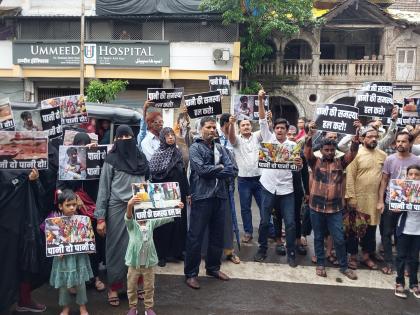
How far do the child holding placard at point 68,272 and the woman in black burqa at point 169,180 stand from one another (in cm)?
135

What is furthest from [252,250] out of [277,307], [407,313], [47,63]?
[47,63]

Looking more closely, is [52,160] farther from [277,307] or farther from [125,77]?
[125,77]

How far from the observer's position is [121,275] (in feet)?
14.8

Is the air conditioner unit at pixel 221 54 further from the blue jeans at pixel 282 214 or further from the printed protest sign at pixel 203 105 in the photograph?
the blue jeans at pixel 282 214

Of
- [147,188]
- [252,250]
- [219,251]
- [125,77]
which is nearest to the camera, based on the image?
[147,188]

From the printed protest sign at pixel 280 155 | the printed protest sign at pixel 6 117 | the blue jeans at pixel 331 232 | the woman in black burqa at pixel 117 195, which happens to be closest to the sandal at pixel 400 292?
the blue jeans at pixel 331 232

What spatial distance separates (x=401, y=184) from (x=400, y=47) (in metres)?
17.5

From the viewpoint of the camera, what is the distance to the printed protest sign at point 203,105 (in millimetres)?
6078

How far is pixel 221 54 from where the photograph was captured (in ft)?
61.1

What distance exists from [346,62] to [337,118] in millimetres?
16287

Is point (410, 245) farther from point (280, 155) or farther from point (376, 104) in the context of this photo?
point (376, 104)

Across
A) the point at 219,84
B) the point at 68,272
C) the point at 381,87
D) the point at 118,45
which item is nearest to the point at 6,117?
the point at 68,272

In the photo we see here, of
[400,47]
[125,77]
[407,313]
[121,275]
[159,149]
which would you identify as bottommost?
[407,313]

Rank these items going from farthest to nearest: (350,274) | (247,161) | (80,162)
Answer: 1. (247,161)
2. (350,274)
3. (80,162)
